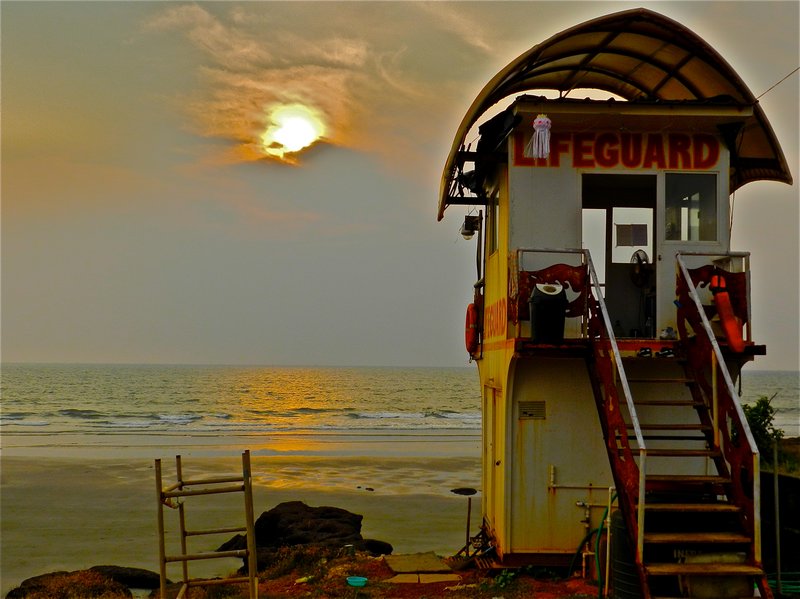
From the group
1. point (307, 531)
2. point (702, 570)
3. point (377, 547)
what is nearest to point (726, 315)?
point (702, 570)

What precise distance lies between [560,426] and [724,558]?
3925mm

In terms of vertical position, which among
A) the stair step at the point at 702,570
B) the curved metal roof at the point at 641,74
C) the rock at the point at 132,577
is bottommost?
the rock at the point at 132,577

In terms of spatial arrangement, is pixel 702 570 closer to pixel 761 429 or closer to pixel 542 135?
pixel 542 135

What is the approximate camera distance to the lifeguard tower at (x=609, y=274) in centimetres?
1045

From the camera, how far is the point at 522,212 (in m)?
11.9

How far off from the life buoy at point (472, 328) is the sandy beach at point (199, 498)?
6250mm

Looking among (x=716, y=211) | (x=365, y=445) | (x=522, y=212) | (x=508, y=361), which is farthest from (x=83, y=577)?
(x=365, y=445)

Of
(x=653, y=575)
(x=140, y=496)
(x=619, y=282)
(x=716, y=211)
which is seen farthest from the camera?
(x=140, y=496)

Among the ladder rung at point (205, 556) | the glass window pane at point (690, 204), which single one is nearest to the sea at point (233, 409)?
the glass window pane at point (690, 204)

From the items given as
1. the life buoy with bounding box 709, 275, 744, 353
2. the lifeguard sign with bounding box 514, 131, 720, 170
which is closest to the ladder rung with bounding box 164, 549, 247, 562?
the lifeguard sign with bounding box 514, 131, 720, 170

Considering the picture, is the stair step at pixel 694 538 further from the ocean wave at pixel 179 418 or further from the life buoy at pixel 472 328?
the ocean wave at pixel 179 418

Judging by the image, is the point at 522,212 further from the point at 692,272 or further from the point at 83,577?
the point at 83,577

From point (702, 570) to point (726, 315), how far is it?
11.9 ft

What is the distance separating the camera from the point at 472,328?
50.1 ft
